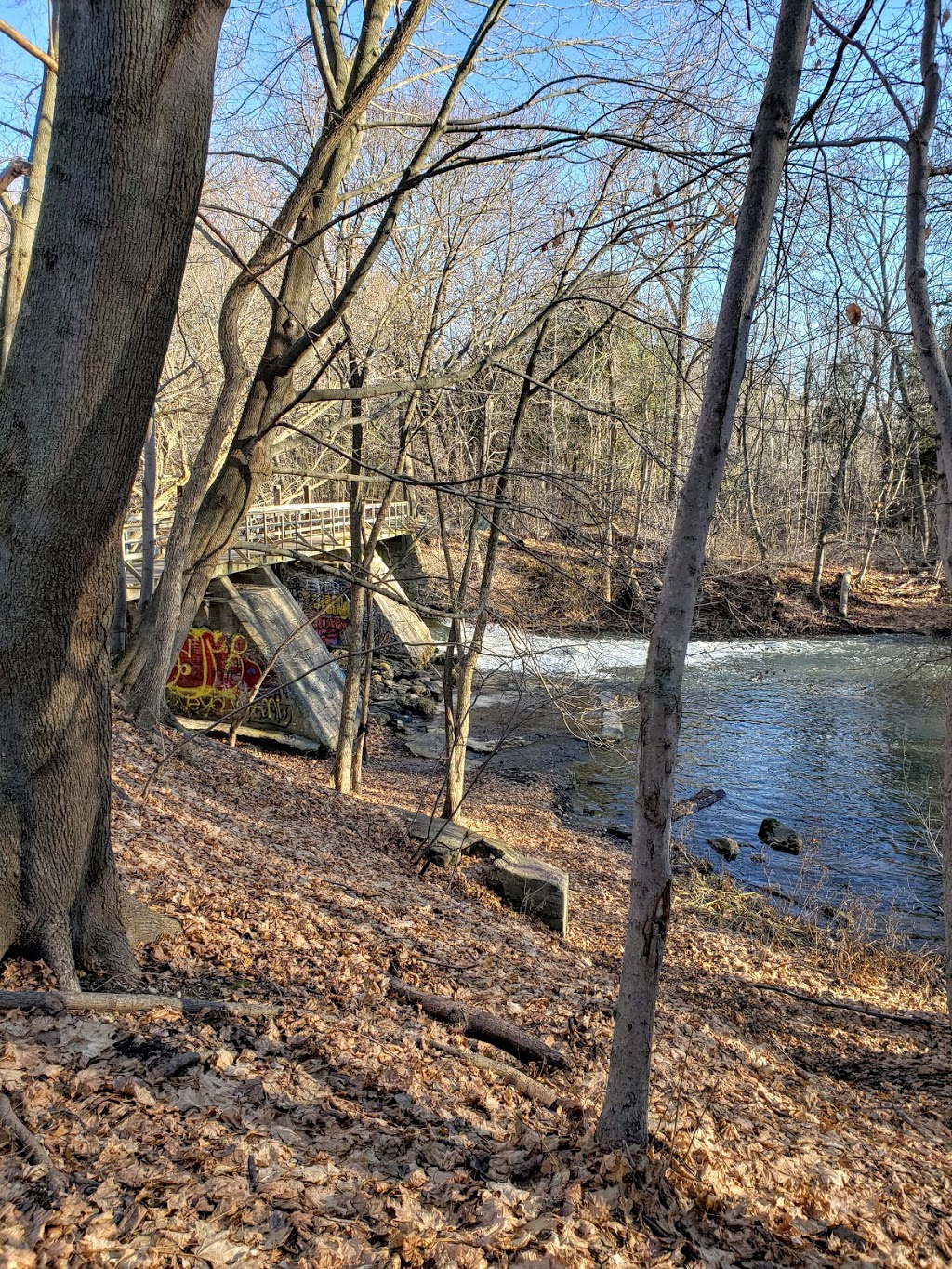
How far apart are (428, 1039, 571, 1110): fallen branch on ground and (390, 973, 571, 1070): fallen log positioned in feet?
0.56

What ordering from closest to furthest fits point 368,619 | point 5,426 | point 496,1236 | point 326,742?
point 496,1236 < point 5,426 < point 368,619 < point 326,742

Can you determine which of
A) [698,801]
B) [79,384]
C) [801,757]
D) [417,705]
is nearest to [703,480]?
[79,384]

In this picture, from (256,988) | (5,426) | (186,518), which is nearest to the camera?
(5,426)

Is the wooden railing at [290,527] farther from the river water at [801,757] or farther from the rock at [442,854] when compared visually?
the rock at [442,854]

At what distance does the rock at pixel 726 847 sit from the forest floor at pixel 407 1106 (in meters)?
4.76

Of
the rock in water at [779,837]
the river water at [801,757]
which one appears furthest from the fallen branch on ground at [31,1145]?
the rock in water at [779,837]

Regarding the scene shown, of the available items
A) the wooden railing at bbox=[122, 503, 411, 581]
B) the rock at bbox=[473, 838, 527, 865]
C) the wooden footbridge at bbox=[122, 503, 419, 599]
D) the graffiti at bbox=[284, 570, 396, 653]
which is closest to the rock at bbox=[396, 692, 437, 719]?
the graffiti at bbox=[284, 570, 396, 653]

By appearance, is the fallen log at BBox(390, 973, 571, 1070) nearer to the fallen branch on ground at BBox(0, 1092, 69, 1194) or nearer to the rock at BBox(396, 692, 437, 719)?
the fallen branch on ground at BBox(0, 1092, 69, 1194)

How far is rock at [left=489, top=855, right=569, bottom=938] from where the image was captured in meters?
8.21

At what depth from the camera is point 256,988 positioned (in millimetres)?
4305

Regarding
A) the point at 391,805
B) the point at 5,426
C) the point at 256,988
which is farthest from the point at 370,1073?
the point at 391,805

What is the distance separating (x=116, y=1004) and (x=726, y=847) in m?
10.5

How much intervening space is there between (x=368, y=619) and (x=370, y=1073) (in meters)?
7.98

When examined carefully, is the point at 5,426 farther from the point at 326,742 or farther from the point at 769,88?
the point at 326,742
